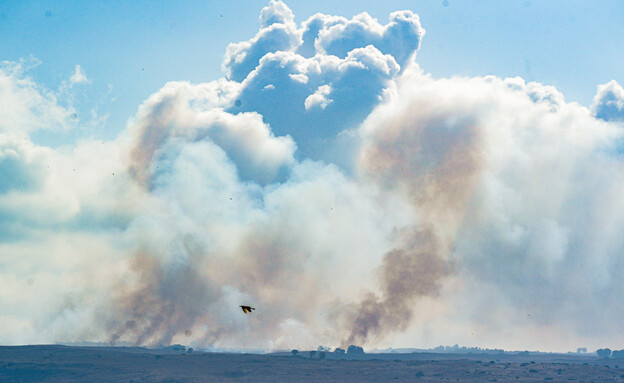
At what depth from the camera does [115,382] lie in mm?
198750

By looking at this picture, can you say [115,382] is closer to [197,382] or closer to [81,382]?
[81,382]

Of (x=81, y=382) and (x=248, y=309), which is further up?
(x=248, y=309)

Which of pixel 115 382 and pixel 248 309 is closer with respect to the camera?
pixel 248 309

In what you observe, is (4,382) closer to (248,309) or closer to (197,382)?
(197,382)

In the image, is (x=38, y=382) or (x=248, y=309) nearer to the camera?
(x=248, y=309)

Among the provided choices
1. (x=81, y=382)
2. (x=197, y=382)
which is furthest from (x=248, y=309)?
(x=81, y=382)

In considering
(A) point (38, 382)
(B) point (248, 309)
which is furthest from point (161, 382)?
(B) point (248, 309)

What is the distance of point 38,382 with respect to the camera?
200 m

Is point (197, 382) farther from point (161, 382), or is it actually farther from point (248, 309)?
point (248, 309)

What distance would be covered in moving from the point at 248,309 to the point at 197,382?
111 meters

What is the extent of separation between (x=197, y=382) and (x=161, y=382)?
11.8 metres

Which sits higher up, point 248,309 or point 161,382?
point 248,309

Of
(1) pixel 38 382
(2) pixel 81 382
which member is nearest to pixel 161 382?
(2) pixel 81 382

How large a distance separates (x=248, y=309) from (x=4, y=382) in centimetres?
13944
